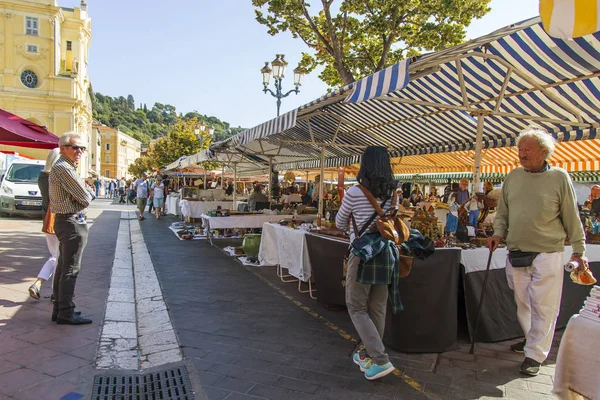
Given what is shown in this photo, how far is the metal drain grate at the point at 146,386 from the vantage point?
115 inches

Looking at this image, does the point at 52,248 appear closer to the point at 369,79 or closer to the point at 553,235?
the point at 369,79

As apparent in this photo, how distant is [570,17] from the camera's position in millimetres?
2119

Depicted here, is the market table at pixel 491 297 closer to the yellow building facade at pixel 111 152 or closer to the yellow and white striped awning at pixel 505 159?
the yellow and white striped awning at pixel 505 159

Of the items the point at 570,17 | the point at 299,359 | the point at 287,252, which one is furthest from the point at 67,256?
the point at 570,17

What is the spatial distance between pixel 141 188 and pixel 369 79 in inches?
541

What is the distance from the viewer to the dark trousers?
3910 millimetres

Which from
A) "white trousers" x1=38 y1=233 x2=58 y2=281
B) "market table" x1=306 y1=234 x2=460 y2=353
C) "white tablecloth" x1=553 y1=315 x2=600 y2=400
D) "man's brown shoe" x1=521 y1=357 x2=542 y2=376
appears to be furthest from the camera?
"white trousers" x1=38 y1=233 x2=58 y2=281

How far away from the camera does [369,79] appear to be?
4.21 metres

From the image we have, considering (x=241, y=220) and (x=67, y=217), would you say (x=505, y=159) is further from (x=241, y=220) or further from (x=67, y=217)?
(x=67, y=217)

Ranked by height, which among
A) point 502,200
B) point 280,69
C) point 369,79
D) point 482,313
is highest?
point 280,69

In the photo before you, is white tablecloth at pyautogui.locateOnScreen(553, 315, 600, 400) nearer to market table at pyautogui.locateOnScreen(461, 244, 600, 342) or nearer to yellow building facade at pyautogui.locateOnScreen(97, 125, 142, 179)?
market table at pyautogui.locateOnScreen(461, 244, 600, 342)

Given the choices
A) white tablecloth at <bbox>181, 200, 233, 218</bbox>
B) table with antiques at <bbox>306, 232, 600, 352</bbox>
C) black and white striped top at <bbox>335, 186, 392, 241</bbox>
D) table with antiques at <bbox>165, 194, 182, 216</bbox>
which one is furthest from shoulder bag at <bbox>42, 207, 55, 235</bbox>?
table with antiques at <bbox>165, 194, 182, 216</bbox>

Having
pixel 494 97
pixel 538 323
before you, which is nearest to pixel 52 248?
pixel 538 323

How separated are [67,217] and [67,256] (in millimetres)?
384
